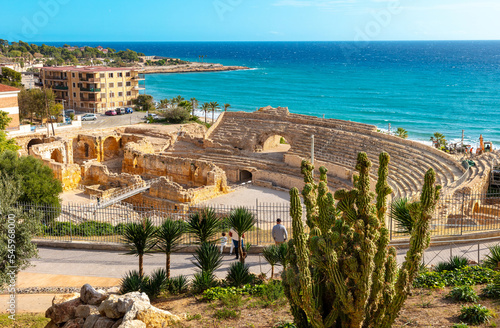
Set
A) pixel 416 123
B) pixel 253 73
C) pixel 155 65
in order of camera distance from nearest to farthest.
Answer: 1. pixel 416 123
2. pixel 253 73
3. pixel 155 65

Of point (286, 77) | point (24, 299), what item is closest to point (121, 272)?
point (24, 299)

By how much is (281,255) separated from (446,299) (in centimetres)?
440

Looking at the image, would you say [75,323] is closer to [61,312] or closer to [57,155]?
[61,312]

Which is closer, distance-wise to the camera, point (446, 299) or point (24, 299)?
point (446, 299)

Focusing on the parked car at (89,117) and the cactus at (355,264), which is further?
the parked car at (89,117)

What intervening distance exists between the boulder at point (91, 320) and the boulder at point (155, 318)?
4.68 feet

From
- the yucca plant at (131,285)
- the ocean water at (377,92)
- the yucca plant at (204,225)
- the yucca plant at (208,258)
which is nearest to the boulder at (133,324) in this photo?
the yucca plant at (131,285)

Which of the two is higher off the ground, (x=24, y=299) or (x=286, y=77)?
(x=286, y=77)

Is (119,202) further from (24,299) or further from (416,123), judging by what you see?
(416,123)

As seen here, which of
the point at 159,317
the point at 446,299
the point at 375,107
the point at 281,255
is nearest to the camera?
the point at 159,317

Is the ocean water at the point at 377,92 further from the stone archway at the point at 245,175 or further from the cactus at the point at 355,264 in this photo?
the cactus at the point at 355,264

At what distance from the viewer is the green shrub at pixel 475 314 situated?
35.7 ft

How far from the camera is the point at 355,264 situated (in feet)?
29.9

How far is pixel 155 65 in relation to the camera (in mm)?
184500
